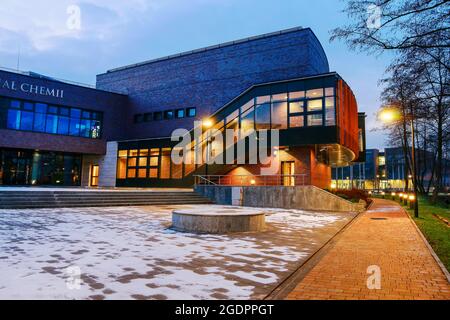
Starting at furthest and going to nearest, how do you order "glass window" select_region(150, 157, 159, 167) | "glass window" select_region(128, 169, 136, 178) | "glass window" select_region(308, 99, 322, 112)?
"glass window" select_region(128, 169, 136, 178) < "glass window" select_region(150, 157, 159, 167) < "glass window" select_region(308, 99, 322, 112)

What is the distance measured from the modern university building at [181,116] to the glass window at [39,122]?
91 mm

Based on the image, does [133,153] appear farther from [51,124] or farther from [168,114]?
[51,124]

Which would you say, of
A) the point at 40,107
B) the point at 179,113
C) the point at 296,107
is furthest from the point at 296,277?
the point at 40,107

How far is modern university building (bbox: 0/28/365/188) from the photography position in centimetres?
2542

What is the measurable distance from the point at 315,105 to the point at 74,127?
2577cm

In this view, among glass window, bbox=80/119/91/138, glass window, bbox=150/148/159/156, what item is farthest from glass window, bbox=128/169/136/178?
glass window, bbox=80/119/91/138

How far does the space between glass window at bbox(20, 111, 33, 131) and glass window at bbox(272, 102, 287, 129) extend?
2421cm

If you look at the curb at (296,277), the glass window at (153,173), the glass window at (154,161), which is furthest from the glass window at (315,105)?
the curb at (296,277)

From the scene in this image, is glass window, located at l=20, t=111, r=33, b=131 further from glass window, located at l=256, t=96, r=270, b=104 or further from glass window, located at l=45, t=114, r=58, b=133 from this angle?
glass window, located at l=256, t=96, r=270, b=104

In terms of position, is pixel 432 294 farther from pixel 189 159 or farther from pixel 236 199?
pixel 189 159

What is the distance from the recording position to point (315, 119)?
24.4 meters

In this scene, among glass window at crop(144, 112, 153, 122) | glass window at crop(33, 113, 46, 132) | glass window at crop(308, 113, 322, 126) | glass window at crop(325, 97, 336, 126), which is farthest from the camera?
glass window at crop(144, 112, 153, 122)

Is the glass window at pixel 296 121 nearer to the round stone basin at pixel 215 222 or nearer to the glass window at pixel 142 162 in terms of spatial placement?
the round stone basin at pixel 215 222

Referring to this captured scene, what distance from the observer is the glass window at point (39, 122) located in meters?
32.4
